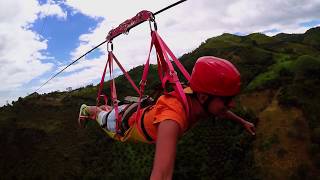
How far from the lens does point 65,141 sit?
95.0 ft

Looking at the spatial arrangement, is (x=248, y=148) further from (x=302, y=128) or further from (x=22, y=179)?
(x=22, y=179)

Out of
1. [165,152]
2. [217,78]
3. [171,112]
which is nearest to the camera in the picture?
[165,152]

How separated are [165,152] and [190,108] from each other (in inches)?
30.9

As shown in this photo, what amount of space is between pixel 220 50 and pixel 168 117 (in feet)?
112

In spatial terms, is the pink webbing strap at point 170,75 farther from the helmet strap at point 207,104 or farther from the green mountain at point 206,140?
the green mountain at point 206,140

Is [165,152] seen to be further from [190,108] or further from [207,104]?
[207,104]

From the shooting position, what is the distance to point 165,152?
7.91ft

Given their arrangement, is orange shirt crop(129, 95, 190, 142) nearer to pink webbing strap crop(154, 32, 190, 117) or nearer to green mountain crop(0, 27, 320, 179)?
pink webbing strap crop(154, 32, 190, 117)

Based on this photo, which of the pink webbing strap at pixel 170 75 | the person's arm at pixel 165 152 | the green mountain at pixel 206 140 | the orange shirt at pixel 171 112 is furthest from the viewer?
the green mountain at pixel 206 140

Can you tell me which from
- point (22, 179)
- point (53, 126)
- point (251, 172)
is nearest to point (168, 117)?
point (251, 172)

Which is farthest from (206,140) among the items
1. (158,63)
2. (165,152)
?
(165,152)

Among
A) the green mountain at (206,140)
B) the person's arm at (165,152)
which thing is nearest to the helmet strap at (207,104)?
the person's arm at (165,152)

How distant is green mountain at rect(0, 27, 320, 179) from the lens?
81.6 feet

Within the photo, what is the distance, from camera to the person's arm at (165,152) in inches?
92.7
